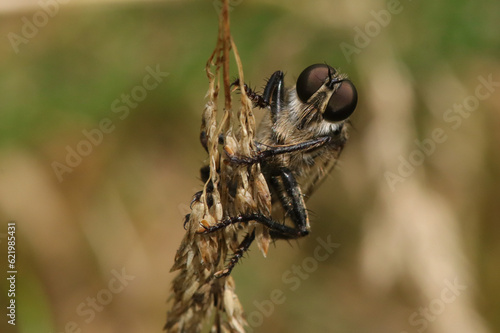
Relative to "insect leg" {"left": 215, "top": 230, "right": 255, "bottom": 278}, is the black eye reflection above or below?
above

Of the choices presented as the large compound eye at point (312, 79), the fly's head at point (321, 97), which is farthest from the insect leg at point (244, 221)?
the large compound eye at point (312, 79)

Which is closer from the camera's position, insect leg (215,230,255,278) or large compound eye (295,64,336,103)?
insect leg (215,230,255,278)

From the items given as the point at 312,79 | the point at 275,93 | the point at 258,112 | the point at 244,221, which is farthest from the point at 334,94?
the point at 258,112

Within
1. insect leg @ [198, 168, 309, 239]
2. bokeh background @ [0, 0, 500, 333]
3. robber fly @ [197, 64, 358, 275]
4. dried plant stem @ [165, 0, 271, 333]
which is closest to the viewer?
dried plant stem @ [165, 0, 271, 333]

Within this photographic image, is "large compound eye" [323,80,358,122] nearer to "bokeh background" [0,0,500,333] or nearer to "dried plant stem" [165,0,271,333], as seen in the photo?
"dried plant stem" [165,0,271,333]

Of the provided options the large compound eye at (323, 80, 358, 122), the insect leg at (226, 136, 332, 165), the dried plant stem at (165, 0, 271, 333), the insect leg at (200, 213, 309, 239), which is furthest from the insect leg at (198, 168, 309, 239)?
the dried plant stem at (165, 0, 271, 333)

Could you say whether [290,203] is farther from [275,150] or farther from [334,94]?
[334,94]

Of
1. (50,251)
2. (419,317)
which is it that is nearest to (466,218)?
(419,317)
